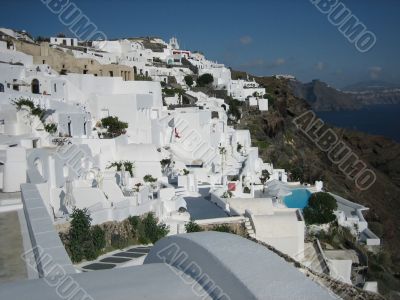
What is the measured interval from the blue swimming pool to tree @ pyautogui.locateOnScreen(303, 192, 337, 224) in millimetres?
673

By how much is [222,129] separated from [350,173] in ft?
79.2

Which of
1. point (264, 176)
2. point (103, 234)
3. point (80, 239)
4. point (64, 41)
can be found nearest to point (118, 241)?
point (103, 234)

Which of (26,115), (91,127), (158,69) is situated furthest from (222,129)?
(158,69)

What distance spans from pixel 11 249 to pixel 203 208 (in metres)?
12.2

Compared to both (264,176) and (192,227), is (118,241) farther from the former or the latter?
(264,176)

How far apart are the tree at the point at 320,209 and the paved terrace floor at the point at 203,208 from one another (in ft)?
A: 16.3

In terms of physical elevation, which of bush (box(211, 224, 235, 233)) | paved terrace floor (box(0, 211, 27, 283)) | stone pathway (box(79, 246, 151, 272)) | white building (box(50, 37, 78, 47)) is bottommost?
bush (box(211, 224, 235, 233))

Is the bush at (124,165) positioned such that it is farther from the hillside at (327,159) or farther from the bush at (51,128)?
the hillside at (327,159)

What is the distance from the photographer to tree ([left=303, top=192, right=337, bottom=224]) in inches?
815

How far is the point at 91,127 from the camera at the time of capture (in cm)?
2150

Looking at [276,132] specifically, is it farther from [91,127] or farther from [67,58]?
[91,127]

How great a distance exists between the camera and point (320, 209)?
70.0 ft

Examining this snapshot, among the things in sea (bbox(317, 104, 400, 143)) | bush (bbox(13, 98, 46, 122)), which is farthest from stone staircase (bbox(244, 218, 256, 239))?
sea (bbox(317, 104, 400, 143))

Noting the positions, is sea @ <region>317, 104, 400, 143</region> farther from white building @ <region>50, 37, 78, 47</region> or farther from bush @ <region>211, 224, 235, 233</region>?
bush @ <region>211, 224, 235, 233</region>
